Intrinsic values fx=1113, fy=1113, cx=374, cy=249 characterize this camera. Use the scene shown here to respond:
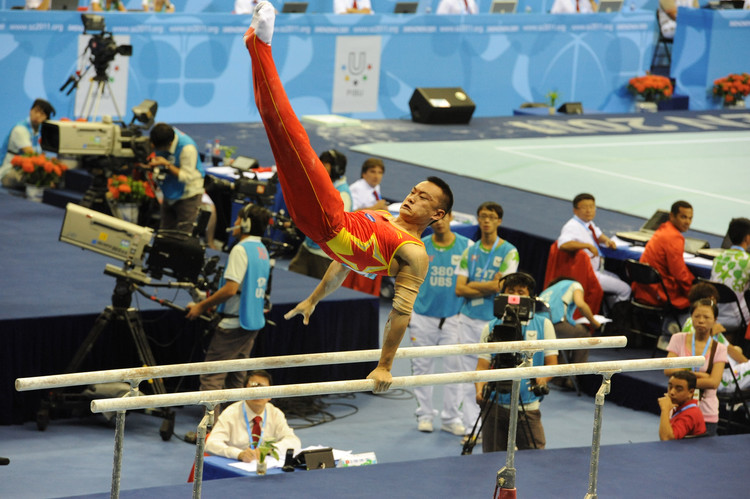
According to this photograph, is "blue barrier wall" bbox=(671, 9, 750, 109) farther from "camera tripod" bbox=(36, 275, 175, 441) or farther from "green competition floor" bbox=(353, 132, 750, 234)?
"camera tripod" bbox=(36, 275, 175, 441)

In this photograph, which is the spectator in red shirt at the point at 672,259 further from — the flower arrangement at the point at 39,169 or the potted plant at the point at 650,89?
the potted plant at the point at 650,89

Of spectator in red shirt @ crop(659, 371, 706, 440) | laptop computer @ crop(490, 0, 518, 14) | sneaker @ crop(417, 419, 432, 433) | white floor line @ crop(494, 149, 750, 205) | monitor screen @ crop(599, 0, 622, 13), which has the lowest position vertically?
sneaker @ crop(417, 419, 432, 433)

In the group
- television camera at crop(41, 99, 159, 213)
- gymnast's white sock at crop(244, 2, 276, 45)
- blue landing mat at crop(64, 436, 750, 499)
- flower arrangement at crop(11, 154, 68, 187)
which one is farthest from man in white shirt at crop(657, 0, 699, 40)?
gymnast's white sock at crop(244, 2, 276, 45)

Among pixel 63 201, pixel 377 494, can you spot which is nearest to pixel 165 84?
pixel 63 201

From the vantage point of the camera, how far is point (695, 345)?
265 inches

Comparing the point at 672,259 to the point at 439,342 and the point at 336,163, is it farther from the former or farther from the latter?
the point at 336,163

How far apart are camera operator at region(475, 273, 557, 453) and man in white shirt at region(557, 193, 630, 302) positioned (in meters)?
2.19

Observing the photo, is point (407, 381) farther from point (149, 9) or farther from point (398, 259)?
point (149, 9)

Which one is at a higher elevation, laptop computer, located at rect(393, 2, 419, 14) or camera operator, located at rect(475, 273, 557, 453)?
laptop computer, located at rect(393, 2, 419, 14)

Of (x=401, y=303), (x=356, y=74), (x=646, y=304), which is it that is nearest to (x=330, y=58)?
(x=356, y=74)

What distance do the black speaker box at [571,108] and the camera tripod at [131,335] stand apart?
12.0 metres

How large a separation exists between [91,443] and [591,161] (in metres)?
8.56

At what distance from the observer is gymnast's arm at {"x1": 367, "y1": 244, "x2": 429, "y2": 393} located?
3859 millimetres

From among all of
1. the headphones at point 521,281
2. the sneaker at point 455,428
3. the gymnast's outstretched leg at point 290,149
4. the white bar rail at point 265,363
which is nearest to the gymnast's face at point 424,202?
the gymnast's outstretched leg at point 290,149
